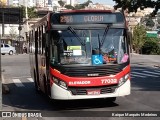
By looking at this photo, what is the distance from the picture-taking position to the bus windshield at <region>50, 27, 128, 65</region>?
12.3 meters

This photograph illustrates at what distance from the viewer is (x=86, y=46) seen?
12422 mm

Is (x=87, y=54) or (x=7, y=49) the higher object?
(x=87, y=54)

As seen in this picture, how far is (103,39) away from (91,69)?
100 cm

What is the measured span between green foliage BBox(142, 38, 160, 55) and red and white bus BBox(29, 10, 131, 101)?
55339mm

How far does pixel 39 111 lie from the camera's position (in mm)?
12422

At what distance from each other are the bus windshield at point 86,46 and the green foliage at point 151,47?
5536 cm

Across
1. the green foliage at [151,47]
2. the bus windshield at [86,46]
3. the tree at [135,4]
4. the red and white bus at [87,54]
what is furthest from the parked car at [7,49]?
the bus windshield at [86,46]

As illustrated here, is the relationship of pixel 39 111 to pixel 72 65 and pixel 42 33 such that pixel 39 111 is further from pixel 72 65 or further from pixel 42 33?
pixel 42 33

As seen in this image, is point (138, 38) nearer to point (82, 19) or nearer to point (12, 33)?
point (12, 33)

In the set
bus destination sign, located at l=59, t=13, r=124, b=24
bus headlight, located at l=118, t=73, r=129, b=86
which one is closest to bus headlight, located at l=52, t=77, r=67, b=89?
bus headlight, located at l=118, t=73, r=129, b=86

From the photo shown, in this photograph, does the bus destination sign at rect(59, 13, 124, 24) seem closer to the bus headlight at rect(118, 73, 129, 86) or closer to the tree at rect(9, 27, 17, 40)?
the bus headlight at rect(118, 73, 129, 86)

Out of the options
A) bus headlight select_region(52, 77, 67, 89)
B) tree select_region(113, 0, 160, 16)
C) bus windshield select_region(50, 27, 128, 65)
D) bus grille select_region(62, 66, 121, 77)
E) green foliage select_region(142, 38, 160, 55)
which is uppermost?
tree select_region(113, 0, 160, 16)

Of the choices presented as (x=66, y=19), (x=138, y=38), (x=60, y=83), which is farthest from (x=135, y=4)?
(x=138, y=38)

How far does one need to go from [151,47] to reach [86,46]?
2270 inches
